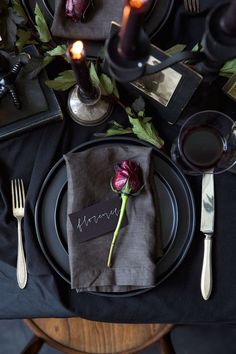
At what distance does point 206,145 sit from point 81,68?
10.3 inches

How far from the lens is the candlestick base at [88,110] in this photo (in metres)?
0.87

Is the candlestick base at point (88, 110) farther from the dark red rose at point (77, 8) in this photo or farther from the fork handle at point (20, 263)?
the fork handle at point (20, 263)

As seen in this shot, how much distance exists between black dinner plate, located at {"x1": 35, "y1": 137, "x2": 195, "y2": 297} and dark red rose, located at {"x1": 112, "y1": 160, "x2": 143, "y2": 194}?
52 millimetres

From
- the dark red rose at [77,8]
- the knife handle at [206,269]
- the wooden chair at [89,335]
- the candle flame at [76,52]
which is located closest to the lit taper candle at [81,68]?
the candle flame at [76,52]

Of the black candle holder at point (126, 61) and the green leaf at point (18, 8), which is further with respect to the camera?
the green leaf at point (18, 8)

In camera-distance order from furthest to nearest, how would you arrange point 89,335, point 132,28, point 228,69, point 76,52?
1. point 89,335
2. point 228,69
3. point 76,52
4. point 132,28

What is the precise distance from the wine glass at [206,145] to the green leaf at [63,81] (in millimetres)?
222

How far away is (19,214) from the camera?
2.84ft

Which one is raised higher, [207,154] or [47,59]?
[47,59]

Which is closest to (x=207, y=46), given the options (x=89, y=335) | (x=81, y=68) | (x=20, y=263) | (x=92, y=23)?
(x=81, y=68)

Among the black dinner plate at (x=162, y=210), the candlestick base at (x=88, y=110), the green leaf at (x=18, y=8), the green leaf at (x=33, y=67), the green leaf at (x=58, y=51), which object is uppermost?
the green leaf at (x=18, y=8)

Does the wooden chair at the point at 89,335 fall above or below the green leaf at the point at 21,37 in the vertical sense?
below

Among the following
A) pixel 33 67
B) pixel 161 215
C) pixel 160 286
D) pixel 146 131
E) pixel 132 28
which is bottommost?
pixel 160 286

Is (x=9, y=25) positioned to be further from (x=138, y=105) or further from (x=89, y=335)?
(x=89, y=335)
